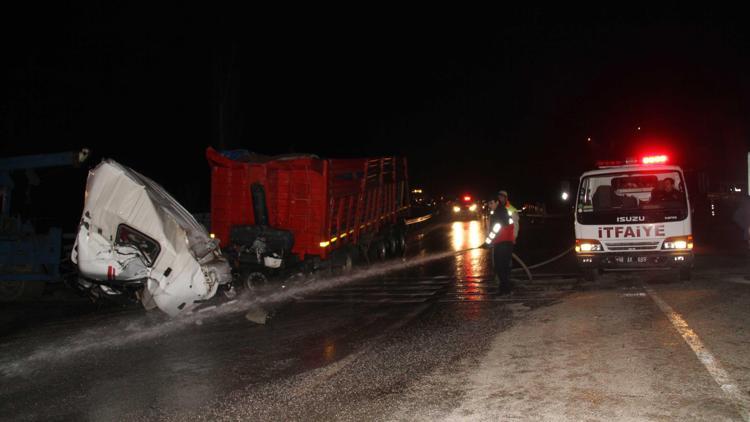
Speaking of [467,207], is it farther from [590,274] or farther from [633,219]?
[633,219]

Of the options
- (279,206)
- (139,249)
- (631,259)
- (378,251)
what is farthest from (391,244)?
(139,249)

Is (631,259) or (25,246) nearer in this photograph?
(631,259)

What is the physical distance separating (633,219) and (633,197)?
2.99 ft

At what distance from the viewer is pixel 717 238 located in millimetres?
20609

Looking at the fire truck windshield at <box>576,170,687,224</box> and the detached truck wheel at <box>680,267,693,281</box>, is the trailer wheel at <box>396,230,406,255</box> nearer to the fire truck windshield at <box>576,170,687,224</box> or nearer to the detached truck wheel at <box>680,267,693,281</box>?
the fire truck windshield at <box>576,170,687,224</box>

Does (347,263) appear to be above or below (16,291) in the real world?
above

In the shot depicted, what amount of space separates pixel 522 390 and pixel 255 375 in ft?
8.28

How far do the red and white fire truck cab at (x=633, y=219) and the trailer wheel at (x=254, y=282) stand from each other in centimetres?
554

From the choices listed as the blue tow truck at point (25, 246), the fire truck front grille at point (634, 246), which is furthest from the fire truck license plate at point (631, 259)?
the blue tow truck at point (25, 246)

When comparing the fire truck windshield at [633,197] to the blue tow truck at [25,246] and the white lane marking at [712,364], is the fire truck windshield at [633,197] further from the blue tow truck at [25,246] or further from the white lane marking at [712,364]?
the blue tow truck at [25,246]

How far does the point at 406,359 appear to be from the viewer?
6805 mm

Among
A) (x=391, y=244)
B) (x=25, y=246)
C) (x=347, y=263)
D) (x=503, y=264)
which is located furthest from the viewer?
(x=391, y=244)

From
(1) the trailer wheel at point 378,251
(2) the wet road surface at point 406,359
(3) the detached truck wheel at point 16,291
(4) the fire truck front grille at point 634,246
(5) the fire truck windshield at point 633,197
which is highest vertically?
(5) the fire truck windshield at point 633,197

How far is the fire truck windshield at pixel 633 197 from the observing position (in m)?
11.2
